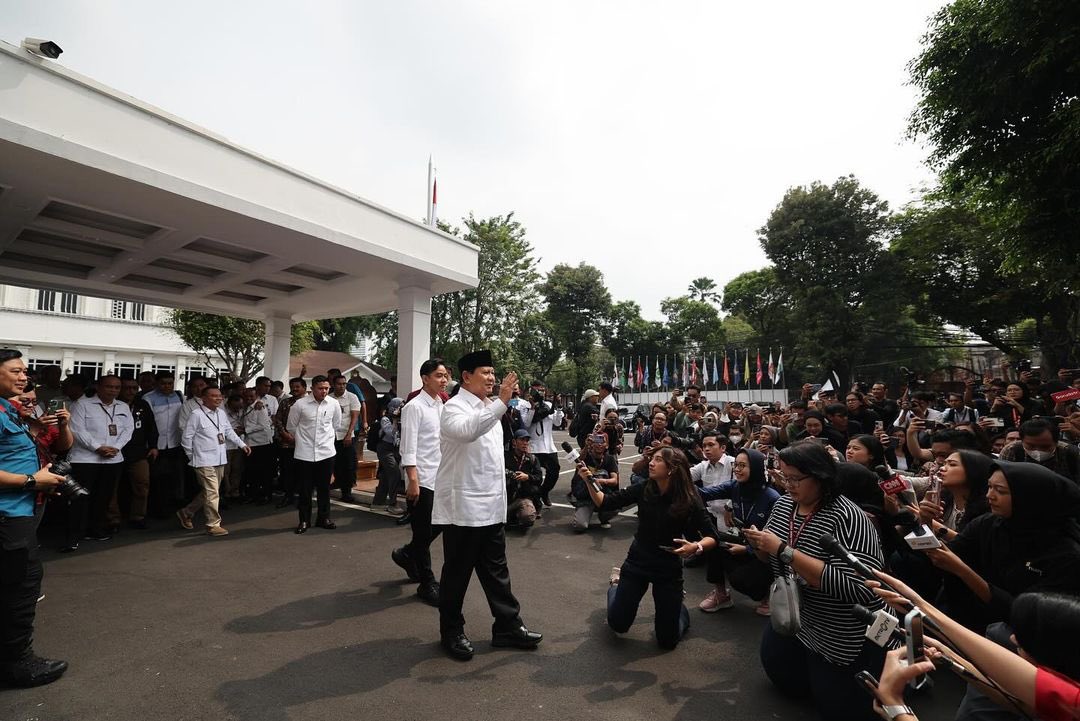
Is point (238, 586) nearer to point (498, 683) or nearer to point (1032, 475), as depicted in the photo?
point (498, 683)

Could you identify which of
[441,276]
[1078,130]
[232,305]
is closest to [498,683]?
[441,276]

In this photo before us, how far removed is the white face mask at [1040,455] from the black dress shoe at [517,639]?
4.07 meters

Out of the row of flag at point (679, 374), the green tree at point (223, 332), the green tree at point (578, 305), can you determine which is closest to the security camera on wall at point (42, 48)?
the green tree at point (223, 332)

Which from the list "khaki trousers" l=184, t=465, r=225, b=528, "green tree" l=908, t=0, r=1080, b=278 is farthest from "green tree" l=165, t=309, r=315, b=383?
"green tree" l=908, t=0, r=1080, b=278

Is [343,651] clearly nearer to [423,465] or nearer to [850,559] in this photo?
[423,465]

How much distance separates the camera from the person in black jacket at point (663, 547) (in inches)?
136

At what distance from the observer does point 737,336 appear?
47625mm

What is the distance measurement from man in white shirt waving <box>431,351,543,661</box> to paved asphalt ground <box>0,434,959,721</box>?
163 mm

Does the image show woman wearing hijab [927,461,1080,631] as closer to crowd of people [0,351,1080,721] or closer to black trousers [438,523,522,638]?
crowd of people [0,351,1080,721]

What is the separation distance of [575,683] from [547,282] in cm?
4149

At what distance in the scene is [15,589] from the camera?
2.90m

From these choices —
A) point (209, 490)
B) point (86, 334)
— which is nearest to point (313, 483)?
point (209, 490)

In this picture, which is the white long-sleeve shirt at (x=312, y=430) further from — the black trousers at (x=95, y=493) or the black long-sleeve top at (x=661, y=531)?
the black long-sleeve top at (x=661, y=531)

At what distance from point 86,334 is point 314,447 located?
28.3 meters
